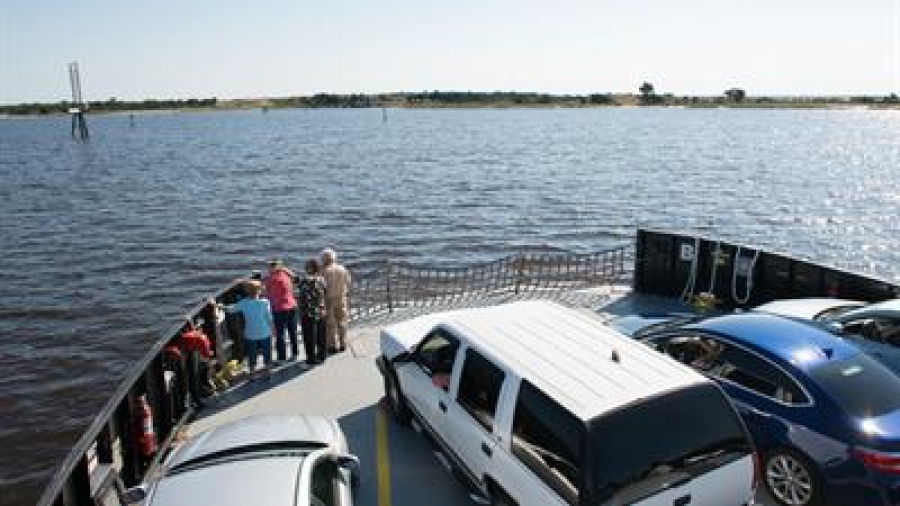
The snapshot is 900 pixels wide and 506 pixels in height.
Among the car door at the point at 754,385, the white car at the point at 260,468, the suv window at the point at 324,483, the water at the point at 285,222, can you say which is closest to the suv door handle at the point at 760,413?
the car door at the point at 754,385

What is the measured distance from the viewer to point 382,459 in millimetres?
8234

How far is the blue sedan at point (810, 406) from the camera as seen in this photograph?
627 centimetres

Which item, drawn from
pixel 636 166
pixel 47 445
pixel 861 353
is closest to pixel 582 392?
pixel 861 353

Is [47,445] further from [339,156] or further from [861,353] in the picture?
[339,156]

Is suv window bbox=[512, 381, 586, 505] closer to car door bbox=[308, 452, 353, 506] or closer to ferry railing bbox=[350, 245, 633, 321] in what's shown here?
car door bbox=[308, 452, 353, 506]

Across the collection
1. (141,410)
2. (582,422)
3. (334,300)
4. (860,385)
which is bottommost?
(141,410)

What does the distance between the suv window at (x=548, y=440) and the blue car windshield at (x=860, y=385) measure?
265cm

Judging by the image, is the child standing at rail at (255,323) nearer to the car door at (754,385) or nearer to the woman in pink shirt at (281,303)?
the woman in pink shirt at (281,303)

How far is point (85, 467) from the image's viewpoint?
264 inches

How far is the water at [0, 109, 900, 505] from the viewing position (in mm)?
17281

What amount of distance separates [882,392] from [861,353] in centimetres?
55

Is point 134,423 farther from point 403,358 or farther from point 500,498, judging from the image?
point 500,498

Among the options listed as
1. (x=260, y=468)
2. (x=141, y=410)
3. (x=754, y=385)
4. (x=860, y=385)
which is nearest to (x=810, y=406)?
(x=860, y=385)

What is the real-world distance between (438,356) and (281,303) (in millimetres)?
4099
